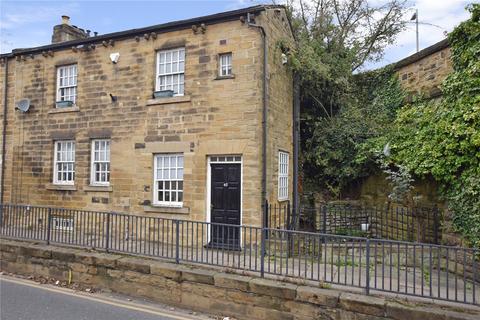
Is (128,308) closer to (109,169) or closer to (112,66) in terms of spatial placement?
(109,169)

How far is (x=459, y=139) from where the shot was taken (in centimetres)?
817

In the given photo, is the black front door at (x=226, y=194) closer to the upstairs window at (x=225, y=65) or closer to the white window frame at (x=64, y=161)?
the upstairs window at (x=225, y=65)

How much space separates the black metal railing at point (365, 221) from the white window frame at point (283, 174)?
1.11 feet

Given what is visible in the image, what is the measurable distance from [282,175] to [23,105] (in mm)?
10338

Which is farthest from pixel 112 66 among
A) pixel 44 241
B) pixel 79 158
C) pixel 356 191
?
pixel 356 191

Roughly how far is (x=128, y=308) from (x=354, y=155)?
9.17 m

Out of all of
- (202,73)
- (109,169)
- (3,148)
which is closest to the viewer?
(202,73)

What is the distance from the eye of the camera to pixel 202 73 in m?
10.8

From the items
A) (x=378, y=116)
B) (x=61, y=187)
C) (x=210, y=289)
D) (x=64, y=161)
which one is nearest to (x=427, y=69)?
(x=378, y=116)

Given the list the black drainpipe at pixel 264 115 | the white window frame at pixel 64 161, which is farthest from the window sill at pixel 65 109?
the black drainpipe at pixel 264 115

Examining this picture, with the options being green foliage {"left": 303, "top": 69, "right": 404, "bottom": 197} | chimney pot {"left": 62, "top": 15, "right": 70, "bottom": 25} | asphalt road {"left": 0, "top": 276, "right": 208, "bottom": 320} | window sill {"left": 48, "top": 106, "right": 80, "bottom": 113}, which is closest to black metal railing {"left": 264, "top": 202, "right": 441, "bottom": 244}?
green foliage {"left": 303, "top": 69, "right": 404, "bottom": 197}

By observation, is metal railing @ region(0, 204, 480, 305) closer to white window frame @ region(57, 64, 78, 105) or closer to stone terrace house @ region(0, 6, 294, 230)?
stone terrace house @ region(0, 6, 294, 230)

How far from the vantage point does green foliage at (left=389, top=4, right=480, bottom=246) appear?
760 cm

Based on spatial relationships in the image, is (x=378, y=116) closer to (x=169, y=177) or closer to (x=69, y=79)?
(x=169, y=177)
